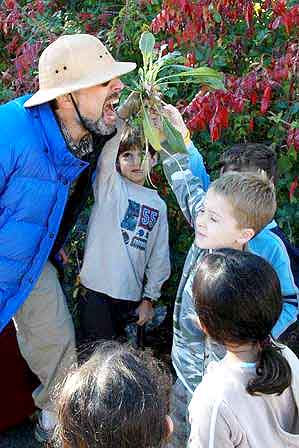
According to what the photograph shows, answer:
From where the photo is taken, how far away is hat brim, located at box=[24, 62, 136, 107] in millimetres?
2986

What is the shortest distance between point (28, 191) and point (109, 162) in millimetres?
457

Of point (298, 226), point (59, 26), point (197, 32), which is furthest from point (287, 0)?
point (59, 26)

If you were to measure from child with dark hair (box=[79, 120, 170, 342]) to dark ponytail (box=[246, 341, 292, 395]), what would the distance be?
1410mm

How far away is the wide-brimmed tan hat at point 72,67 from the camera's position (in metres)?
3.04

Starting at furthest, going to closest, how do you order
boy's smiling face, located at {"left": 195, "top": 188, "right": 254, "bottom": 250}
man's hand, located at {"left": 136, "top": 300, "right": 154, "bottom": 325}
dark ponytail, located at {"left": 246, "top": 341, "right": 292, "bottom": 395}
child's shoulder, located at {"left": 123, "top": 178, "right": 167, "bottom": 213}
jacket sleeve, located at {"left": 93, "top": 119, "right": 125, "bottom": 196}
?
man's hand, located at {"left": 136, "top": 300, "right": 154, "bottom": 325} → child's shoulder, located at {"left": 123, "top": 178, "right": 167, "bottom": 213} → jacket sleeve, located at {"left": 93, "top": 119, "right": 125, "bottom": 196} → boy's smiling face, located at {"left": 195, "top": 188, "right": 254, "bottom": 250} → dark ponytail, located at {"left": 246, "top": 341, "right": 292, "bottom": 395}

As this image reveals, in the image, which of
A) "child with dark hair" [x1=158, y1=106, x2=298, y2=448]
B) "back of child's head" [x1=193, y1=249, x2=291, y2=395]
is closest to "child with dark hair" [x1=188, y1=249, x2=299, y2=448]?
"back of child's head" [x1=193, y1=249, x2=291, y2=395]

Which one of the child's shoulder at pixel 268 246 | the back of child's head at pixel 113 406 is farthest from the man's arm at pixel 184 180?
the back of child's head at pixel 113 406

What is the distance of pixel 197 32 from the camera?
3.54 metres

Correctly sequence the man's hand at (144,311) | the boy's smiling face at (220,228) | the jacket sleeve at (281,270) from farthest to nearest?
the man's hand at (144,311), the jacket sleeve at (281,270), the boy's smiling face at (220,228)

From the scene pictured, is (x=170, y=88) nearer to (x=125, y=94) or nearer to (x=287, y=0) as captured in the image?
(x=125, y=94)

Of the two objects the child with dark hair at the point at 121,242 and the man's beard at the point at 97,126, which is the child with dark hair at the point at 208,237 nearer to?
the man's beard at the point at 97,126

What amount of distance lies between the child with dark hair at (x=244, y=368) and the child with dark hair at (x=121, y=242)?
126 centimetres

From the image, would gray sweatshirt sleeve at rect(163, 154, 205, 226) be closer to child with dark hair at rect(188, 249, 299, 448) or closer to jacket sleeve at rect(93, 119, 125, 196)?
jacket sleeve at rect(93, 119, 125, 196)

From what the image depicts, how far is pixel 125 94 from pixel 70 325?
117cm
